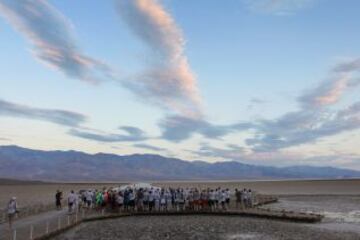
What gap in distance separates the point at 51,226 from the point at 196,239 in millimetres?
9954

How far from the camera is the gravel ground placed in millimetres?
34188

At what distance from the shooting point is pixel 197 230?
37.7 meters

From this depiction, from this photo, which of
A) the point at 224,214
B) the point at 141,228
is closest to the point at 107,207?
the point at 224,214

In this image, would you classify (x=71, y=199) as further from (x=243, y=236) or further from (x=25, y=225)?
(x=243, y=236)

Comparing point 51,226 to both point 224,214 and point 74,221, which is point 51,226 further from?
point 224,214

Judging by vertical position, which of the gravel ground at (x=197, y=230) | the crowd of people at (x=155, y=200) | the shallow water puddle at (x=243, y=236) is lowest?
the shallow water puddle at (x=243, y=236)

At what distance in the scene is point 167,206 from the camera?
53.6m

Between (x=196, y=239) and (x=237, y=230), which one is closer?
(x=196, y=239)

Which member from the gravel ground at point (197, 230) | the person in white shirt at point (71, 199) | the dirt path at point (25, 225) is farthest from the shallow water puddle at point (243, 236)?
the person in white shirt at point (71, 199)

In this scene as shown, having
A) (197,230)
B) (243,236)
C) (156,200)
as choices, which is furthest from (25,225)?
(156,200)

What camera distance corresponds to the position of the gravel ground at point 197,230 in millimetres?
34188

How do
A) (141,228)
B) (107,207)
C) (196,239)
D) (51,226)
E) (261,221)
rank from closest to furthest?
(196,239)
(51,226)
(141,228)
(261,221)
(107,207)

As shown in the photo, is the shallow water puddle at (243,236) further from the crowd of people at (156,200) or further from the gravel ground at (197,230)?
the crowd of people at (156,200)

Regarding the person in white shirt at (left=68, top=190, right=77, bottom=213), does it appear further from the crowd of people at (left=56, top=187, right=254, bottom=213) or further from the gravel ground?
the gravel ground
